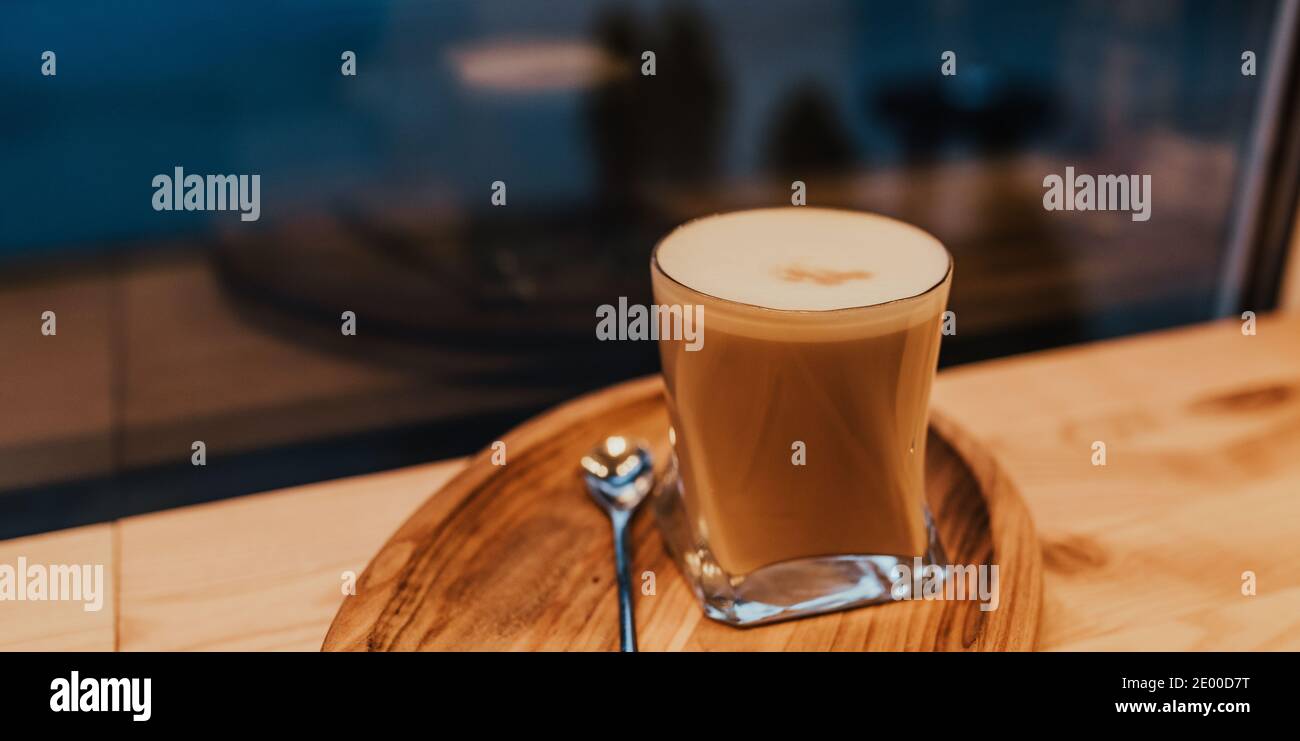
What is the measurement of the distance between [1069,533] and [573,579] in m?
0.30

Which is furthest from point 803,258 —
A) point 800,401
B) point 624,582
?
point 624,582

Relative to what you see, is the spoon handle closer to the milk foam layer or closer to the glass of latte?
the glass of latte

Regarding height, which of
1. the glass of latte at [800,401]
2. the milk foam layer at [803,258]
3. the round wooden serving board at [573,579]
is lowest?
the round wooden serving board at [573,579]

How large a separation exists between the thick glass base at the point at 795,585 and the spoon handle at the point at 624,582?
35 millimetres

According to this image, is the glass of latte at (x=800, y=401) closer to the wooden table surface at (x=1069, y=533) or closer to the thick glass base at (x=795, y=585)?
the thick glass base at (x=795, y=585)

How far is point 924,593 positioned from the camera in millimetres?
551

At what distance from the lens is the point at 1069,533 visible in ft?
2.00

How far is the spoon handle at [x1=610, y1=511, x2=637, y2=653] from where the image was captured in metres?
0.51

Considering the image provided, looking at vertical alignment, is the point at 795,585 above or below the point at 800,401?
below

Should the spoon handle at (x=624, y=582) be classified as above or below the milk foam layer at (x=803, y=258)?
below

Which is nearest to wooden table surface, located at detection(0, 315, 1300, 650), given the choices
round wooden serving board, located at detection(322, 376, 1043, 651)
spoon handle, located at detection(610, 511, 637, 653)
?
→ round wooden serving board, located at detection(322, 376, 1043, 651)

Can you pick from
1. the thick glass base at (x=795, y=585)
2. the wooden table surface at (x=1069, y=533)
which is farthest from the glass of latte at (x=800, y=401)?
the wooden table surface at (x=1069, y=533)

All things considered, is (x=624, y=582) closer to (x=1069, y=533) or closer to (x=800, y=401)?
(x=800, y=401)

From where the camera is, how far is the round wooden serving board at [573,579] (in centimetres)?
52
